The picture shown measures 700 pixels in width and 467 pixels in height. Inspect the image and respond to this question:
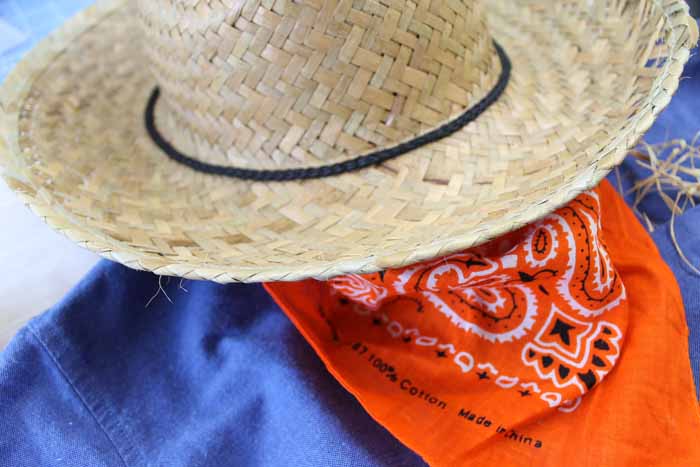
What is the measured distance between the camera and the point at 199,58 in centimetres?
62

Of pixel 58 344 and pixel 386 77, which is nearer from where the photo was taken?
pixel 386 77

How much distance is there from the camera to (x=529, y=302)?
673 mm

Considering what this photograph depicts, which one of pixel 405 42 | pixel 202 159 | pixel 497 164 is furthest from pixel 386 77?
pixel 202 159

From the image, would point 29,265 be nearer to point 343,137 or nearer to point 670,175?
point 343,137

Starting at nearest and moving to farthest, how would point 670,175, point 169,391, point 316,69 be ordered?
point 316,69 < point 169,391 < point 670,175

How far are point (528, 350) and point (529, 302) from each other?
0.19 ft

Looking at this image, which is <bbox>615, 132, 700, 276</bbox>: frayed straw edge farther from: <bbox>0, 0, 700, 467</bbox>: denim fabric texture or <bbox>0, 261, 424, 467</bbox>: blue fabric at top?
<bbox>0, 261, 424, 467</bbox>: blue fabric at top

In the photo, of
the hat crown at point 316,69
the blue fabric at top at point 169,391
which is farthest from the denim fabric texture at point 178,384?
the hat crown at point 316,69

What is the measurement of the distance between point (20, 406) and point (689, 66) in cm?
117

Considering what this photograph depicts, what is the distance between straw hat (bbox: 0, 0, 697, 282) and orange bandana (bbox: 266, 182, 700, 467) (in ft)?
0.25

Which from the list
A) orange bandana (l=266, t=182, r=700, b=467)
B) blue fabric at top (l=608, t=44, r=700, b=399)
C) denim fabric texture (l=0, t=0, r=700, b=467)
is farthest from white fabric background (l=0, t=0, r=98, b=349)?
blue fabric at top (l=608, t=44, r=700, b=399)

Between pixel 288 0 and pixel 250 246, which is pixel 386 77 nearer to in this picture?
pixel 288 0

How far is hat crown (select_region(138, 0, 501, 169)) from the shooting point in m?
0.58

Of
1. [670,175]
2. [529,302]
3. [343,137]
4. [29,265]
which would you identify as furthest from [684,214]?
[29,265]
